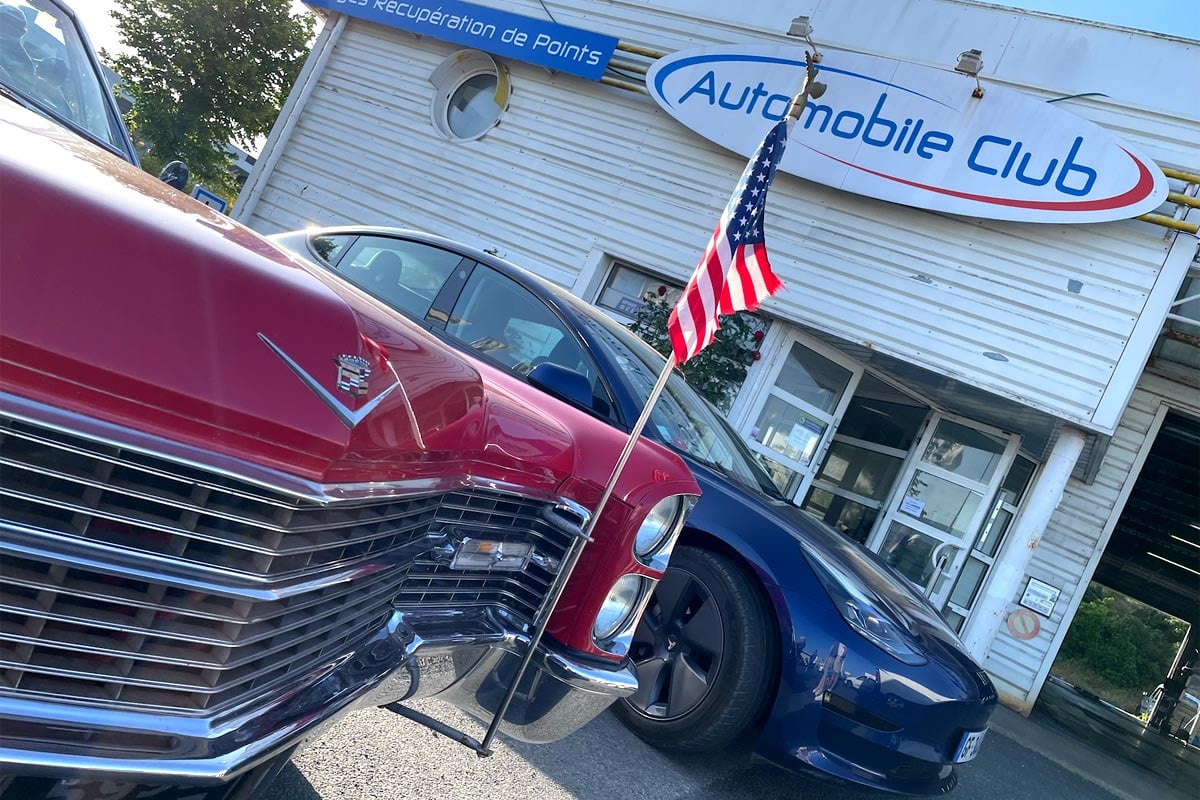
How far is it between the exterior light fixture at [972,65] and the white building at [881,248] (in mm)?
113

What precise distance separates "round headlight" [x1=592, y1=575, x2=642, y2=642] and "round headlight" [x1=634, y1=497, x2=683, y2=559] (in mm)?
87

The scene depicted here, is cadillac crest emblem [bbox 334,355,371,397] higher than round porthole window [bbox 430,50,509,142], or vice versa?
round porthole window [bbox 430,50,509,142]

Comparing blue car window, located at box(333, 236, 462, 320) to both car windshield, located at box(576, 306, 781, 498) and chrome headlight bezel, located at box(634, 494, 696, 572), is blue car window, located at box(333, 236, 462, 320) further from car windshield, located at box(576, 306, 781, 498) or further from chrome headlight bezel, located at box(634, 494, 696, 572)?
chrome headlight bezel, located at box(634, 494, 696, 572)

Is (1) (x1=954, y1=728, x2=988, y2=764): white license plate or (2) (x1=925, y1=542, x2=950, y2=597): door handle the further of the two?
(2) (x1=925, y1=542, x2=950, y2=597): door handle

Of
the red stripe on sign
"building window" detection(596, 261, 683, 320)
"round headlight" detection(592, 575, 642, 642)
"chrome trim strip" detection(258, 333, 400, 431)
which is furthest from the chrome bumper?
"building window" detection(596, 261, 683, 320)

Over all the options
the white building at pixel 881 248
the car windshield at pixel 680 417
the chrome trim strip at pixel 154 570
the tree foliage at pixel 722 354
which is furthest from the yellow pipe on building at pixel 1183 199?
the chrome trim strip at pixel 154 570

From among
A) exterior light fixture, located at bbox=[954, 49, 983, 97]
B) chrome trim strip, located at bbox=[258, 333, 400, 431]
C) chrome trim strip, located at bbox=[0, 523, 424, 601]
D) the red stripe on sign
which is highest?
exterior light fixture, located at bbox=[954, 49, 983, 97]

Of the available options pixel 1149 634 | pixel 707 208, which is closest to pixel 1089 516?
pixel 707 208

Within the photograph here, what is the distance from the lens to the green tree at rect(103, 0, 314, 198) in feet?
61.3

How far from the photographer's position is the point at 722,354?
8.09 meters

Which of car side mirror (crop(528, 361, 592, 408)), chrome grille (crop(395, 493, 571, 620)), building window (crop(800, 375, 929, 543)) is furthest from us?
building window (crop(800, 375, 929, 543))

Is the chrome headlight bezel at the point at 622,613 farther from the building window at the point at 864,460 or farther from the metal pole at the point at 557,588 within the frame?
the building window at the point at 864,460

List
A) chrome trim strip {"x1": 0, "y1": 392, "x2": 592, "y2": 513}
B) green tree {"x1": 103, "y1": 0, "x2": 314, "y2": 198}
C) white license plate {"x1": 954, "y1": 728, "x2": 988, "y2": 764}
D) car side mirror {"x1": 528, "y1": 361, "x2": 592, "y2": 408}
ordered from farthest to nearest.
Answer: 1. green tree {"x1": 103, "y1": 0, "x2": 314, "y2": 198}
2. white license plate {"x1": 954, "y1": 728, "x2": 988, "y2": 764}
3. car side mirror {"x1": 528, "y1": 361, "x2": 592, "y2": 408}
4. chrome trim strip {"x1": 0, "y1": 392, "x2": 592, "y2": 513}

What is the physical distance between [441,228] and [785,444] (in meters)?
4.85
